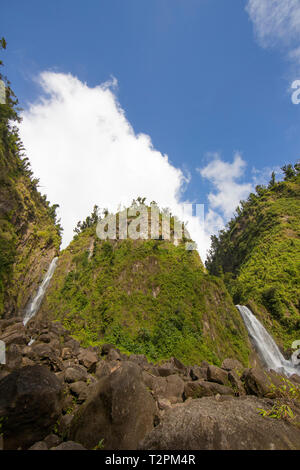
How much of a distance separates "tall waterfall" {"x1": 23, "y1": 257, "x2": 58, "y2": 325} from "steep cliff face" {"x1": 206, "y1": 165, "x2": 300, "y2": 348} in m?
30.4

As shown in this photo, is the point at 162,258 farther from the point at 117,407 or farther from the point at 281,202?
the point at 281,202

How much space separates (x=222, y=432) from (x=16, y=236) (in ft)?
93.5

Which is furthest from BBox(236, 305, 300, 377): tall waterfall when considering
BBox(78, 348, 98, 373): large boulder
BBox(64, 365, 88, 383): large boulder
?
BBox(64, 365, 88, 383): large boulder

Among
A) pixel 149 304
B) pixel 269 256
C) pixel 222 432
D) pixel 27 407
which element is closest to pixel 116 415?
pixel 27 407

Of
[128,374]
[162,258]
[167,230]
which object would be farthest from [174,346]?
[167,230]

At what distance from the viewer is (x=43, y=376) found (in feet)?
13.9

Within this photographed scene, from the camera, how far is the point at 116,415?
3.61 meters

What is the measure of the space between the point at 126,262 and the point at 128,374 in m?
20.3

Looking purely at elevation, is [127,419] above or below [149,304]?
below

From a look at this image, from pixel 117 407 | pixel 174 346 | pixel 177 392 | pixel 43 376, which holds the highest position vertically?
pixel 43 376

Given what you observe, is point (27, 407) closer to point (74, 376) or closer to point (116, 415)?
point (116, 415)

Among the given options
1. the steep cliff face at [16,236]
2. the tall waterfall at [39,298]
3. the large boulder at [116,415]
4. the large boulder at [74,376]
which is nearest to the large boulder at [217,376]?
the large boulder at [116,415]

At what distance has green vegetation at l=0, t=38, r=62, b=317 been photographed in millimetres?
20672

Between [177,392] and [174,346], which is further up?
[177,392]
